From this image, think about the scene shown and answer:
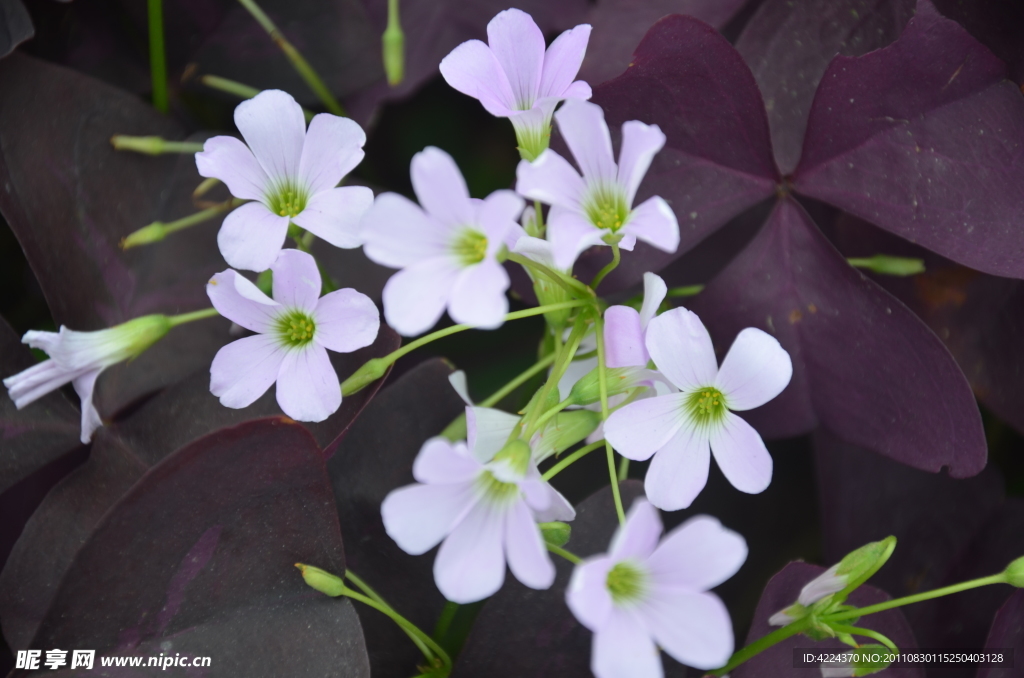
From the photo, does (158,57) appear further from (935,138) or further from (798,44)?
(935,138)

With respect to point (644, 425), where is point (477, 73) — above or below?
above

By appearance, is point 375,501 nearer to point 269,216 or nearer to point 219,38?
point 269,216

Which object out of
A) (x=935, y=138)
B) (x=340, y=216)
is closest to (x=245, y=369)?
(x=340, y=216)

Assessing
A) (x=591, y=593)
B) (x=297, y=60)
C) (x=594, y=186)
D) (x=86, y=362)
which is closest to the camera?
(x=591, y=593)

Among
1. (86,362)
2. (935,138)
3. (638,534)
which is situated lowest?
(86,362)

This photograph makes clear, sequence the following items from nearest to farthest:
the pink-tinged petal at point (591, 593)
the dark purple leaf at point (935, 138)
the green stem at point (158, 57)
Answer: the pink-tinged petal at point (591, 593), the dark purple leaf at point (935, 138), the green stem at point (158, 57)

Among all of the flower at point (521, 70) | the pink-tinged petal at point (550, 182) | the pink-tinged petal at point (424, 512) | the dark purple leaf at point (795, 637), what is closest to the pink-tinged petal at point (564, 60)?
the flower at point (521, 70)

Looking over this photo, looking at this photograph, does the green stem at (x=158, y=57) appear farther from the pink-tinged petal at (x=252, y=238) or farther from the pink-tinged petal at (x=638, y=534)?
the pink-tinged petal at (x=638, y=534)
